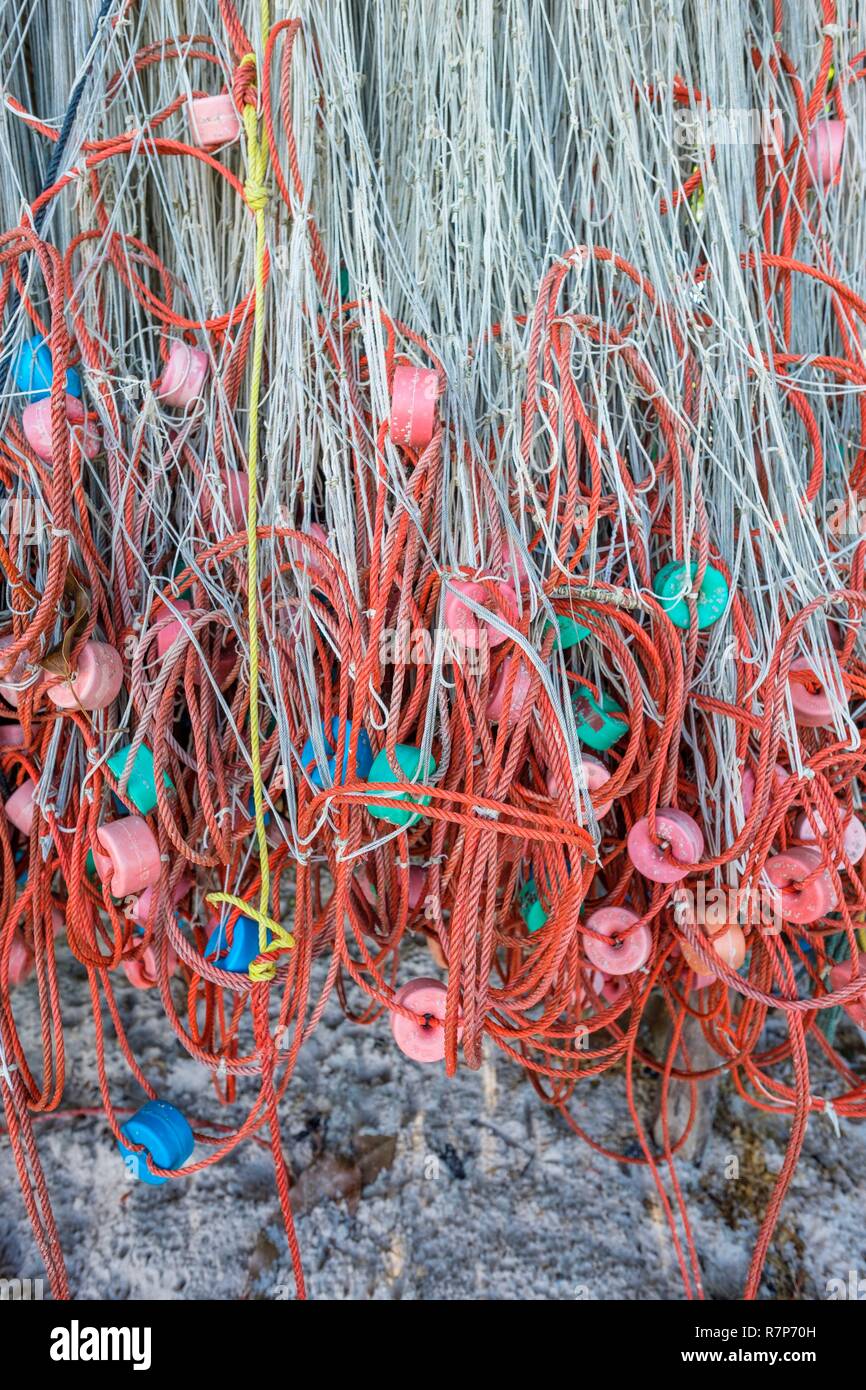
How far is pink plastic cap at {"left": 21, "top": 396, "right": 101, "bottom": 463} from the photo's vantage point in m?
1.31

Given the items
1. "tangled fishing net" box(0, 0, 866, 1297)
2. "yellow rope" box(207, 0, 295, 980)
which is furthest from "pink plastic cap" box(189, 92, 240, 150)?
"yellow rope" box(207, 0, 295, 980)

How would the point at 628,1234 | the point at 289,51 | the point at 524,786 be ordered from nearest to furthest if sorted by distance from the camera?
the point at 289,51
the point at 524,786
the point at 628,1234

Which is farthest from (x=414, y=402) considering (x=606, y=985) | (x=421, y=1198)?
(x=421, y=1198)

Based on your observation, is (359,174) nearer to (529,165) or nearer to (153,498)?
(529,165)

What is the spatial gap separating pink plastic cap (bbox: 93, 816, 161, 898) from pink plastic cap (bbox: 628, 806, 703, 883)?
78cm

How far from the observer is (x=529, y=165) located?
62.2 inches

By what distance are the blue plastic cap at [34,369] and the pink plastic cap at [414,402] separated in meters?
0.57

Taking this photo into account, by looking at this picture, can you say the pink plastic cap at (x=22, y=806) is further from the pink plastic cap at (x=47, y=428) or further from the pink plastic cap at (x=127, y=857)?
the pink plastic cap at (x=47, y=428)

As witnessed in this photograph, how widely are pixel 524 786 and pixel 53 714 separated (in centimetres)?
82

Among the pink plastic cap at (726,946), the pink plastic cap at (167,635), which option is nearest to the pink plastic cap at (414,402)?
the pink plastic cap at (167,635)

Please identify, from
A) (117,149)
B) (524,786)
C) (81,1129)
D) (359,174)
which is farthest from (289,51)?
(81,1129)

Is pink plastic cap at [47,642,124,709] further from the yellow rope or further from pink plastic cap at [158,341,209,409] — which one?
pink plastic cap at [158,341,209,409]

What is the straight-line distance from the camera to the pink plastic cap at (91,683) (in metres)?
1.30

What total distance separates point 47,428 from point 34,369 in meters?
0.12
